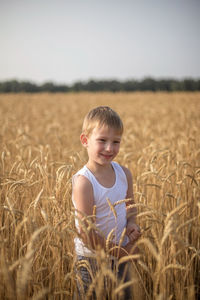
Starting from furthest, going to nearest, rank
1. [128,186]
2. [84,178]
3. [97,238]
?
1. [128,186]
2. [84,178]
3. [97,238]

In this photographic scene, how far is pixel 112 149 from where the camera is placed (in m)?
1.55

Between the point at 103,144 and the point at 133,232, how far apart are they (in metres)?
0.56

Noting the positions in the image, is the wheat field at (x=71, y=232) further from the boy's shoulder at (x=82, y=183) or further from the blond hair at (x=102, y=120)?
the blond hair at (x=102, y=120)

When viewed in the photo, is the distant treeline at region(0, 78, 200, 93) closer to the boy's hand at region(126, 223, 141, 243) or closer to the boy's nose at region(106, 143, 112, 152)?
the boy's nose at region(106, 143, 112, 152)

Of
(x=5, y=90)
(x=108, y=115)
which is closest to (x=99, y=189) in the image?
(x=108, y=115)

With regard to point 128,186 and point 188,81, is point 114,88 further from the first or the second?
point 128,186

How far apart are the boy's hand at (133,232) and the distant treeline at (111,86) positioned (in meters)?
39.1

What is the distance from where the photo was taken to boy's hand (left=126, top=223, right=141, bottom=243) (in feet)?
5.01

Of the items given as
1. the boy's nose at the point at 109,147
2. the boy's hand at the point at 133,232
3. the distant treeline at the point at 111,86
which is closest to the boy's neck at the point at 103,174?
the boy's nose at the point at 109,147

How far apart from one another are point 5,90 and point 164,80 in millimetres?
25676

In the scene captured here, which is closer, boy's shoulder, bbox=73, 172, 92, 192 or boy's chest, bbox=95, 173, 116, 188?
boy's shoulder, bbox=73, 172, 92, 192

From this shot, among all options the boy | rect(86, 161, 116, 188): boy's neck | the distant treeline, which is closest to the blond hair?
the boy

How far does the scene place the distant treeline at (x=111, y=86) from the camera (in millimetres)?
38781

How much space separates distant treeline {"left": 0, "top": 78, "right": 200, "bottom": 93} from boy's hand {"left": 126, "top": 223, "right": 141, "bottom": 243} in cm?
3907
